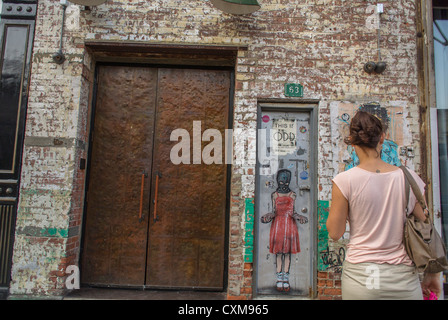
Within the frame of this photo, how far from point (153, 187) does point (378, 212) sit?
2.98 meters

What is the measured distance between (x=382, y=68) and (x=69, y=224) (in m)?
4.38

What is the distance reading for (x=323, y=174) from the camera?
3.85m

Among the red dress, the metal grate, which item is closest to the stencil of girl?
the red dress

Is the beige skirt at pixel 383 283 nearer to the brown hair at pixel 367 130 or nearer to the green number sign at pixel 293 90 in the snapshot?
the brown hair at pixel 367 130

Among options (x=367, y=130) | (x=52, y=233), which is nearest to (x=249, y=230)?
(x=367, y=130)

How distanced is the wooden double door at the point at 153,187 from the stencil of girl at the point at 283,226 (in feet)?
2.23

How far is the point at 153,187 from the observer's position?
4.15 m

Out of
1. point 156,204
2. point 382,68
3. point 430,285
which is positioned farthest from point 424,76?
point 156,204

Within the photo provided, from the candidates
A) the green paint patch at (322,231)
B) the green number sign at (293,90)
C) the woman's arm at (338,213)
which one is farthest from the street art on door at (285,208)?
the woman's arm at (338,213)

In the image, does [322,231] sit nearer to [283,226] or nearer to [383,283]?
[283,226]

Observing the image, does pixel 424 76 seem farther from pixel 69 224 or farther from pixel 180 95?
pixel 69 224

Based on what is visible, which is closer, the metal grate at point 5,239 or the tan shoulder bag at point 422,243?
the tan shoulder bag at point 422,243

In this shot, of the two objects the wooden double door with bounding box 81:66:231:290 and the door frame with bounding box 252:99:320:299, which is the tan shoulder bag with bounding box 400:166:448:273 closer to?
→ the door frame with bounding box 252:99:320:299

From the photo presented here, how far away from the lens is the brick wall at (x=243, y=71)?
3.85 metres
